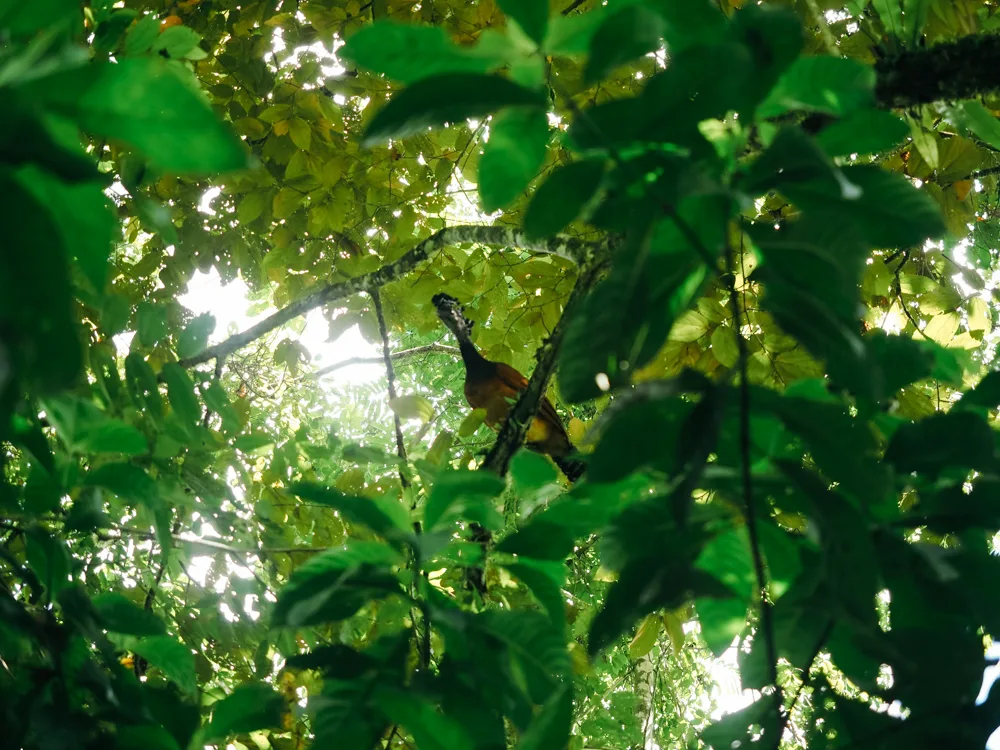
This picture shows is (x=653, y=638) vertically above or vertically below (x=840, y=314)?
above

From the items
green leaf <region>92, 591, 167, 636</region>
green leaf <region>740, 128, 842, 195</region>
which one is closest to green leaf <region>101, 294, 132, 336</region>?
green leaf <region>92, 591, 167, 636</region>

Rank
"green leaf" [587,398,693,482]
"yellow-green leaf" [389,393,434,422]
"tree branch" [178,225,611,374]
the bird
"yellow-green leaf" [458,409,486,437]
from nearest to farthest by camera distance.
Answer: "green leaf" [587,398,693,482] → "yellow-green leaf" [389,393,434,422] → "yellow-green leaf" [458,409,486,437] → "tree branch" [178,225,611,374] → the bird

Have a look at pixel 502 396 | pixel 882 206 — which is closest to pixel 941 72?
pixel 882 206

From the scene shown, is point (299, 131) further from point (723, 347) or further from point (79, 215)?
point (79, 215)

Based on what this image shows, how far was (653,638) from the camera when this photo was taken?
1876 millimetres

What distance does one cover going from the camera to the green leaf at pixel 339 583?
24.1 inches

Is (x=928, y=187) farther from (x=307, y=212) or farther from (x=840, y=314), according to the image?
(x=840, y=314)

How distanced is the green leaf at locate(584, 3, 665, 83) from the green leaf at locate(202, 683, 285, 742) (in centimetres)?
62

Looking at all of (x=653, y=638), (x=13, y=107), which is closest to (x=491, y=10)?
(x=653, y=638)

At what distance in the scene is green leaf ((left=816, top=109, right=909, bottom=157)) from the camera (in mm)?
598

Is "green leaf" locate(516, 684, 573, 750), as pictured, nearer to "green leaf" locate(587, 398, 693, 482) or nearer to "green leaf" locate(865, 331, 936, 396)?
"green leaf" locate(587, 398, 693, 482)

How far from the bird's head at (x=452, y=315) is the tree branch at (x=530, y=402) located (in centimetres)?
102

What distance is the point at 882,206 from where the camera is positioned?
0.55 metres

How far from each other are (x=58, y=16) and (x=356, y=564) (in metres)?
0.43
